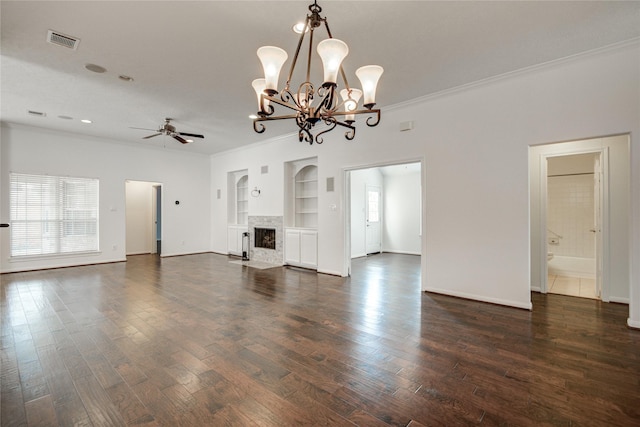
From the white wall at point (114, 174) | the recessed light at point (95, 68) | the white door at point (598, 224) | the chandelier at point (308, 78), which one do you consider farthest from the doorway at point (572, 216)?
the white wall at point (114, 174)

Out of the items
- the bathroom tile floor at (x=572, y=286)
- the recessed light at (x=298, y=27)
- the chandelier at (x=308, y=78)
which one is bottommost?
the bathroom tile floor at (x=572, y=286)

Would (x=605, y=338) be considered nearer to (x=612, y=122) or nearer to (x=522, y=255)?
(x=522, y=255)

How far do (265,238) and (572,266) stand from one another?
7.02 metres

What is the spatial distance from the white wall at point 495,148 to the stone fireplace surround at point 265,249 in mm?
2861

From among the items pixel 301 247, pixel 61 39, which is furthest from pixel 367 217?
pixel 61 39

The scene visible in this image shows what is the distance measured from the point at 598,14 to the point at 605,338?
3135 mm

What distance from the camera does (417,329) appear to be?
3.22 m

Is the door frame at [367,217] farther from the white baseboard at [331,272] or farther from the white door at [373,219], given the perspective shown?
the white baseboard at [331,272]

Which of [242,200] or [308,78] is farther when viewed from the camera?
[242,200]

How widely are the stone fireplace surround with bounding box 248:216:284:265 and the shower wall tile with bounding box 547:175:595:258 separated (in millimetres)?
6427

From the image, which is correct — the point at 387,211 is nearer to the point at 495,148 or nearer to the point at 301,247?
the point at 301,247

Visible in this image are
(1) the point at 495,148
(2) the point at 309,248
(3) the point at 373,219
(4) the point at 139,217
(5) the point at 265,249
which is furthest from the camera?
(4) the point at 139,217

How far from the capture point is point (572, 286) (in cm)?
494

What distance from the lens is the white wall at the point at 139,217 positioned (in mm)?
9211
